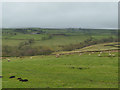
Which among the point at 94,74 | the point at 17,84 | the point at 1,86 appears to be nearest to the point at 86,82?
the point at 94,74

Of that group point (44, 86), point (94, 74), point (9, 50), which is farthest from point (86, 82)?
point (9, 50)

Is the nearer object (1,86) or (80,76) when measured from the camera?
(1,86)

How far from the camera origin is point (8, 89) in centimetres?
1786

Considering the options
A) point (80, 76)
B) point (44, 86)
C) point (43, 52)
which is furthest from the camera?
point (43, 52)

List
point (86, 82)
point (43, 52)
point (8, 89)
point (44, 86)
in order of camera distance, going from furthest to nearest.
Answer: point (43, 52)
point (86, 82)
point (44, 86)
point (8, 89)

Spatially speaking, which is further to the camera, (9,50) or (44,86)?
(9,50)

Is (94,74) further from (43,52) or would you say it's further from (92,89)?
(43,52)

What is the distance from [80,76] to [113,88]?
691 centimetres

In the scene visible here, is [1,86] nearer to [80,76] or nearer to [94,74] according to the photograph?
[80,76]

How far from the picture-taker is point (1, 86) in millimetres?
18719

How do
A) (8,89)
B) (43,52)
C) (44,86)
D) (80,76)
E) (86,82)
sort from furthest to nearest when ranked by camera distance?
(43,52), (80,76), (86,82), (44,86), (8,89)

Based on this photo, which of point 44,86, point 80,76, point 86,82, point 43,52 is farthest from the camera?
point 43,52

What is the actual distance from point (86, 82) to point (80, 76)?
10.2 ft

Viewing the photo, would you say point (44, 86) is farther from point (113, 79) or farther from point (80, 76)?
point (113, 79)
